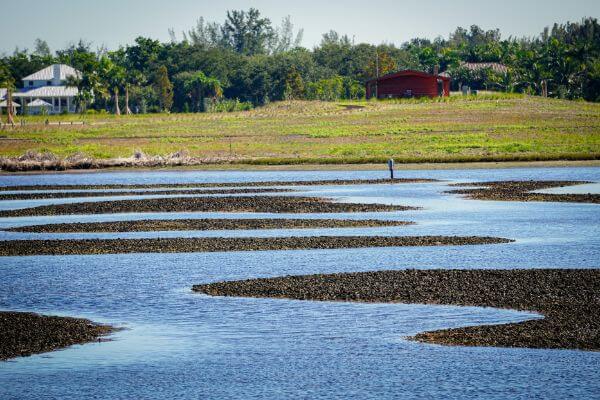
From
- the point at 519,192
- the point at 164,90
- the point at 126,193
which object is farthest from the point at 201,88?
the point at 519,192

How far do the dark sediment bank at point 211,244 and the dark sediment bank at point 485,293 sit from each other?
773 centimetres

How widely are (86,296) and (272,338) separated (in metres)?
8.04

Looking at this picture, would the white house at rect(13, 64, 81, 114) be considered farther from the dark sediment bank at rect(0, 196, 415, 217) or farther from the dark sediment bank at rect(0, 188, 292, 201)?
the dark sediment bank at rect(0, 196, 415, 217)

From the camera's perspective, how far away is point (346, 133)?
389ft

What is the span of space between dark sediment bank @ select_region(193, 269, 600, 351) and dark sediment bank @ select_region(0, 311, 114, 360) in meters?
5.22

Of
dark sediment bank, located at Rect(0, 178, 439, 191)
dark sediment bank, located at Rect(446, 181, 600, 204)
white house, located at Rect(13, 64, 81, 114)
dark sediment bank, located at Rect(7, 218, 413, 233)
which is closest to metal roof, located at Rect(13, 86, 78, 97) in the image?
white house, located at Rect(13, 64, 81, 114)

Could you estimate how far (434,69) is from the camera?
188 m

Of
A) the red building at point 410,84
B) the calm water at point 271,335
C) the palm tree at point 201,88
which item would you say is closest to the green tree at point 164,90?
the palm tree at point 201,88

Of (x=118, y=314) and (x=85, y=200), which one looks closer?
(x=118, y=314)

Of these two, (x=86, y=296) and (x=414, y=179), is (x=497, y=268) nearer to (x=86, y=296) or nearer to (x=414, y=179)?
(x=86, y=296)

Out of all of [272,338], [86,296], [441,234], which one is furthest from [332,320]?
[441,234]

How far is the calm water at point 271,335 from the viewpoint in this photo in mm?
19688

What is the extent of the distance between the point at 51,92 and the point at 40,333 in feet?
582

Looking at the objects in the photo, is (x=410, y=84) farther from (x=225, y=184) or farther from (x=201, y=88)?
(x=225, y=184)
